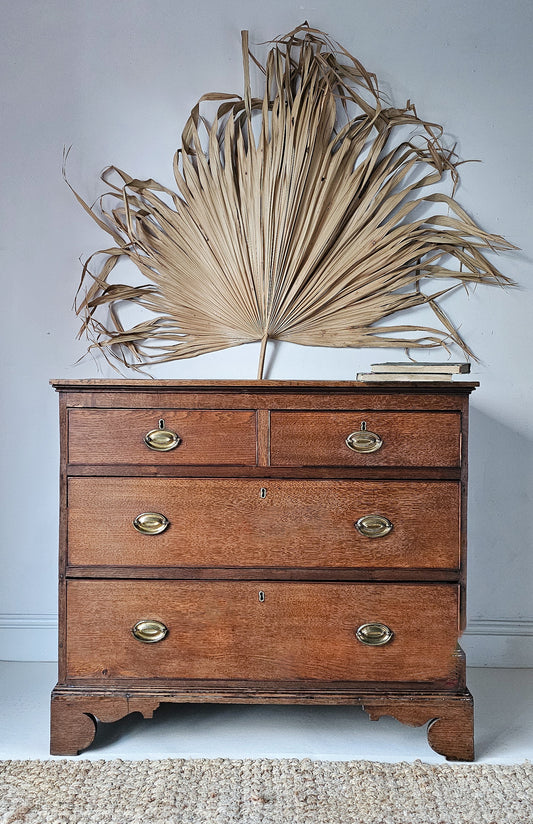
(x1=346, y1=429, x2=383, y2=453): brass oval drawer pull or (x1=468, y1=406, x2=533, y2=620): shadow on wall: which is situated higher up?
(x1=346, y1=429, x2=383, y2=453): brass oval drawer pull

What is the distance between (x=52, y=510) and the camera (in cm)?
237

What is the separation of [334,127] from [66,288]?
1053 millimetres

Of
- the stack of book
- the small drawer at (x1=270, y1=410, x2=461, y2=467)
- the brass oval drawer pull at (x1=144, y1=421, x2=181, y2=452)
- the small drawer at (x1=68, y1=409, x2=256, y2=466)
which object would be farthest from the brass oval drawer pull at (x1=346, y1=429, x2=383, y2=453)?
the brass oval drawer pull at (x1=144, y1=421, x2=181, y2=452)

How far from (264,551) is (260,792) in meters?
0.53

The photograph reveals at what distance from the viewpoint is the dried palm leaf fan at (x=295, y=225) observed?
7.39 ft

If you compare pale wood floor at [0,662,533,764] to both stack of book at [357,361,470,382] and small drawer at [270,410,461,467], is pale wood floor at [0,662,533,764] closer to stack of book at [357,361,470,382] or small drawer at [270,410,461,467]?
small drawer at [270,410,461,467]

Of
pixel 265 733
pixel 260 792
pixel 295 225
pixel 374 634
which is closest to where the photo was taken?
pixel 260 792

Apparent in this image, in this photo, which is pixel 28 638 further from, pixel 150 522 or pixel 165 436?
pixel 165 436

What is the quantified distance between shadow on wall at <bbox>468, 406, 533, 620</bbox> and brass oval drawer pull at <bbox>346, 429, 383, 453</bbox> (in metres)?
0.78

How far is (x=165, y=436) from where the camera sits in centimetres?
171

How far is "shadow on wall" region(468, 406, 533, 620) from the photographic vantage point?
2352 mm

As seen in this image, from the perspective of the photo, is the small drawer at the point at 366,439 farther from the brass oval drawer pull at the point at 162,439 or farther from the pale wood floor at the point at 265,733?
the pale wood floor at the point at 265,733

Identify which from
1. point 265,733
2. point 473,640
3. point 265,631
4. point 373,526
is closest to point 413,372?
point 373,526

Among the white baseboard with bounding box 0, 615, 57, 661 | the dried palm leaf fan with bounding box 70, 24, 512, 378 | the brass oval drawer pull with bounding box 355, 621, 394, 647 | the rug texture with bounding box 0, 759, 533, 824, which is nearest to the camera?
the rug texture with bounding box 0, 759, 533, 824
